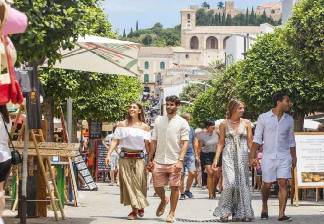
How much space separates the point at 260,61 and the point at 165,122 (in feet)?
80.5

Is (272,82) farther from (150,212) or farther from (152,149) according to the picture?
(152,149)

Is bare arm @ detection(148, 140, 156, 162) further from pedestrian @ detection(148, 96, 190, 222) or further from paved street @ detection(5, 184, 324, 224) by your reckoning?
paved street @ detection(5, 184, 324, 224)

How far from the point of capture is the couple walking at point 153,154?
13.5m

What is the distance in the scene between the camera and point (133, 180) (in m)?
14.2

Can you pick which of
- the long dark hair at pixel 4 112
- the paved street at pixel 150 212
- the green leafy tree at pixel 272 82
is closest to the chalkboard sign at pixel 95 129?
the green leafy tree at pixel 272 82

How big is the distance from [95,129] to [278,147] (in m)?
25.9

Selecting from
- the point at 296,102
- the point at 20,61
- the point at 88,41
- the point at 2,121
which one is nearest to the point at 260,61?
the point at 296,102

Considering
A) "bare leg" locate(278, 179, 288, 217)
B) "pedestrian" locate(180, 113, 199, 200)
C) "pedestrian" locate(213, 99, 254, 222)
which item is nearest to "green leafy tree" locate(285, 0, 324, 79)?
"pedestrian" locate(180, 113, 199, 200)

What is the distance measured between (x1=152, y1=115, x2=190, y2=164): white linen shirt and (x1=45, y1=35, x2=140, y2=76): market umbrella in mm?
849

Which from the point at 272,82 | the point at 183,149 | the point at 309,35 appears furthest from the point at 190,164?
the point at 272,82

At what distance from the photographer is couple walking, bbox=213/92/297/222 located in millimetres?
13750

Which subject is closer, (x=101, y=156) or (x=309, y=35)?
(x=309, y=35)

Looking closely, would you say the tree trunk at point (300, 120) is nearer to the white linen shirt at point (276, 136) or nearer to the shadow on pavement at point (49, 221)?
the white linen shirt at point (276, 136)

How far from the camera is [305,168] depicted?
1908 centimetres
